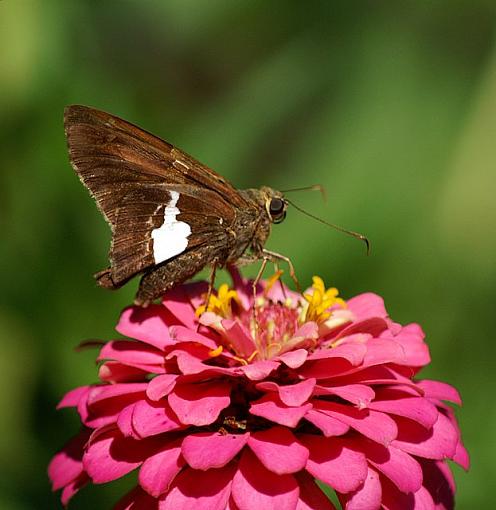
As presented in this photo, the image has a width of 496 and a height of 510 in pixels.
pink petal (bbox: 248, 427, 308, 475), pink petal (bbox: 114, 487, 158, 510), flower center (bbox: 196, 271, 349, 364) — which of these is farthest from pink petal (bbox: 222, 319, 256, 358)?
pink petal (bbox: 114, 487, 158, 510)

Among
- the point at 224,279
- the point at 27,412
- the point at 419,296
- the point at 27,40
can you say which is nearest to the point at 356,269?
the point at 419,296

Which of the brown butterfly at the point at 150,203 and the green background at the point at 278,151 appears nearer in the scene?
the brown butterfly at the point at 150,203

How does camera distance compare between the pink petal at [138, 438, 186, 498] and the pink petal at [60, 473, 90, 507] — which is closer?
the pink petal at [138, 438, 186, 498]

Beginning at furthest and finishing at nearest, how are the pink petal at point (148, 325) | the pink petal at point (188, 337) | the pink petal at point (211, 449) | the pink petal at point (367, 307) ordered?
the pink petal at point (367, 307), the pink petal at point (148, 325), the pink petal at point (188, 337), the pink petal at point (211, 449)

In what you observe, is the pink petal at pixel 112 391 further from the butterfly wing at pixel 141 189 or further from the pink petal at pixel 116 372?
the butterfly wing at pixel 141 189

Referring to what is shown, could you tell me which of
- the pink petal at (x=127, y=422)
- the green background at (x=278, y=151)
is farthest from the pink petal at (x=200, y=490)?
the green background at (x=278, y=151)

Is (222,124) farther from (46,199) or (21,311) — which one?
(21,311)

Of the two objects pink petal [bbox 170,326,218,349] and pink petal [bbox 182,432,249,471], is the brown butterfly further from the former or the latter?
pink petal [bbox 182,432,249,471]
